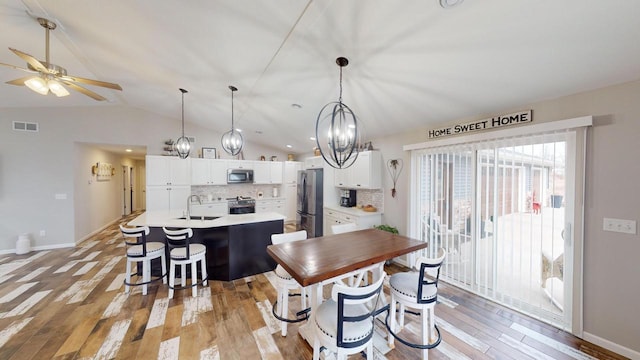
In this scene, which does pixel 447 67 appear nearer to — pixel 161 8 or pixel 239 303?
pixel 161 8

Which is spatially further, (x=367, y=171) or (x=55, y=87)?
(x=367, y=171)

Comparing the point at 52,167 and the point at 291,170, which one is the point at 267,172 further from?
the point at 52,167

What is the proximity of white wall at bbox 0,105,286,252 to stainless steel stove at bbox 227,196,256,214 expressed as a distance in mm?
2725

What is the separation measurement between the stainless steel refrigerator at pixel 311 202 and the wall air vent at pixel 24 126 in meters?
5.51

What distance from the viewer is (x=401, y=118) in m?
3.48

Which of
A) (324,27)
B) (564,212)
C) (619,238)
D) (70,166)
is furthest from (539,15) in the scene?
(70,166)

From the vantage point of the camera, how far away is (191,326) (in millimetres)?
2297

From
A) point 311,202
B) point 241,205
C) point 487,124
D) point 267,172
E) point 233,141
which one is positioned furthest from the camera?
point 267,172

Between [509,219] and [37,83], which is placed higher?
[37,83]

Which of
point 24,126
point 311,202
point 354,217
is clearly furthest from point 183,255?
point 24,126

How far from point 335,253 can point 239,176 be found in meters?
4.88

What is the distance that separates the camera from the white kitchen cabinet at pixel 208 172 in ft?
18.9

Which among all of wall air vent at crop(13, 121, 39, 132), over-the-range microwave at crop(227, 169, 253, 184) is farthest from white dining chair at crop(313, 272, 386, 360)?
wall air vent at crop(13, 121, 39, 132)

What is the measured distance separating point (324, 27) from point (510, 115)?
2363 mm
